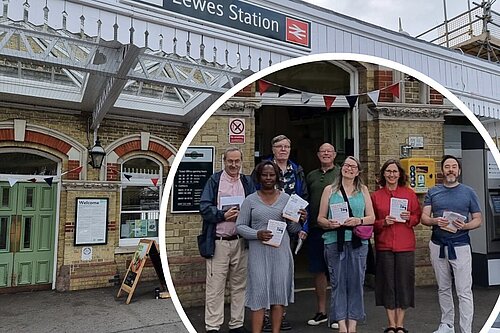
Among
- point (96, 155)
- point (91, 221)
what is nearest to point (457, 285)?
point (96, 155)

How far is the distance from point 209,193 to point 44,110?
17.4 ft

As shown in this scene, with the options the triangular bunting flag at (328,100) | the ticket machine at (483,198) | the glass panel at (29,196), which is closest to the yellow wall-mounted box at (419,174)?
the ticket machine at (483,198)

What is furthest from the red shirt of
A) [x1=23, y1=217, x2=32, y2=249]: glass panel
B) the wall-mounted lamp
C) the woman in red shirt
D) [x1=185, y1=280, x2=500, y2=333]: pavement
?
[x1=23, y1=217, x2=32, y2=249]: glass panel

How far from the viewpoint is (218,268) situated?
110cm

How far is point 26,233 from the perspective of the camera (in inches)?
228

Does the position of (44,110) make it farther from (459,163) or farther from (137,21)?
(459,163)

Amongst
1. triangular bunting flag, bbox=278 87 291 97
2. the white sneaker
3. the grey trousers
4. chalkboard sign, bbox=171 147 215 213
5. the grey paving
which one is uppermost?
triangular bunting flag, bbox=278 87 291 97

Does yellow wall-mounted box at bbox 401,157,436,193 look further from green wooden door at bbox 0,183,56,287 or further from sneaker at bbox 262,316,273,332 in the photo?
green wooden door at bbox 0,183,56,287

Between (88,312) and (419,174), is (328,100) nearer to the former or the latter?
(419,174)

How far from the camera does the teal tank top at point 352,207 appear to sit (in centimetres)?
108

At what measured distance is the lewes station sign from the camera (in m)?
3.66

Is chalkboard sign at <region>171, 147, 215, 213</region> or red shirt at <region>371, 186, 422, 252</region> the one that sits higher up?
chalkboard sign at <region>171, 147, 215, 213</region>

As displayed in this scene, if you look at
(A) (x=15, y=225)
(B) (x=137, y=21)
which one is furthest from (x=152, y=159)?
(B) (x=137, y=21)

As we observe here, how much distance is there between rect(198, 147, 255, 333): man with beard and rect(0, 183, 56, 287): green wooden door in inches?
213
